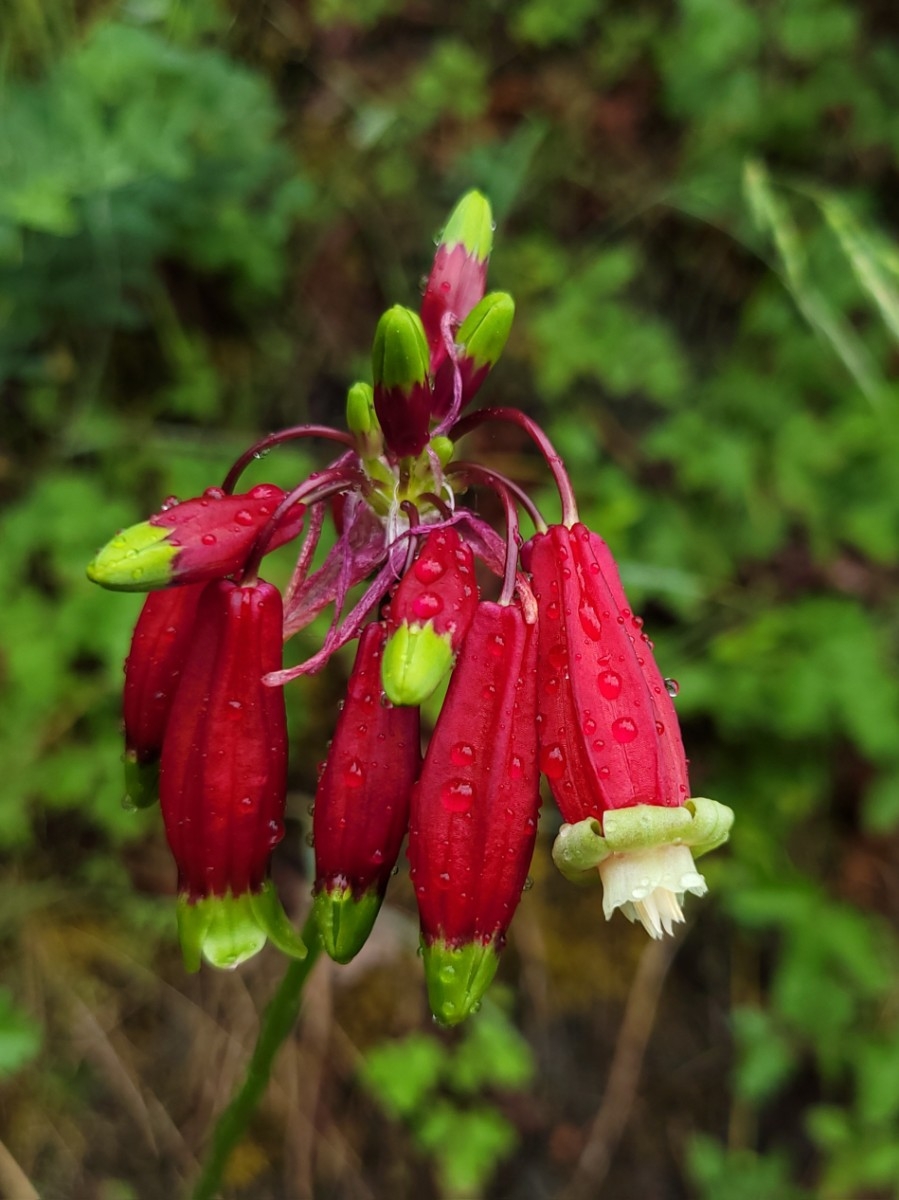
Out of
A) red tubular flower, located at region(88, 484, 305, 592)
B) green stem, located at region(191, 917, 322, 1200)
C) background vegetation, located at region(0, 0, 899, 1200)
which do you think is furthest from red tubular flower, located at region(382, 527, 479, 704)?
background vegetation, located at region(0, 0, 899, 1200)

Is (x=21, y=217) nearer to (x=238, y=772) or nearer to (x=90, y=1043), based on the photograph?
(x=238, y=772)

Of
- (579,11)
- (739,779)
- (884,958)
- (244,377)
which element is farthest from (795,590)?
(579,11)

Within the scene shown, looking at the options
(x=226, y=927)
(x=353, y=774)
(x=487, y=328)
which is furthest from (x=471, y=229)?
(x=226, y=927)

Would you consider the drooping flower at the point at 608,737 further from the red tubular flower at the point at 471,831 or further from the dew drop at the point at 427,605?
the dew drop at the point at 427,605

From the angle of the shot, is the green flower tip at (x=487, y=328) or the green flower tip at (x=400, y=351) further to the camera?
the green flower tip at (x=487, y=328)

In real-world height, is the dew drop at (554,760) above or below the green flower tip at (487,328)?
below

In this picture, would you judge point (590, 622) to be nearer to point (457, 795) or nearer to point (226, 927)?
point (457, 795)

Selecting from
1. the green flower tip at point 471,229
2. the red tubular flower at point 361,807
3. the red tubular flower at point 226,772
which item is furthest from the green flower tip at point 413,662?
the green flower tip at point 471,229

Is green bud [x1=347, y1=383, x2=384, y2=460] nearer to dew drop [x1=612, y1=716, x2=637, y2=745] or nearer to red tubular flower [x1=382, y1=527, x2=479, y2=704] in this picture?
red tubular flower [x1=382, y1=527, x2=479, y2=704]
